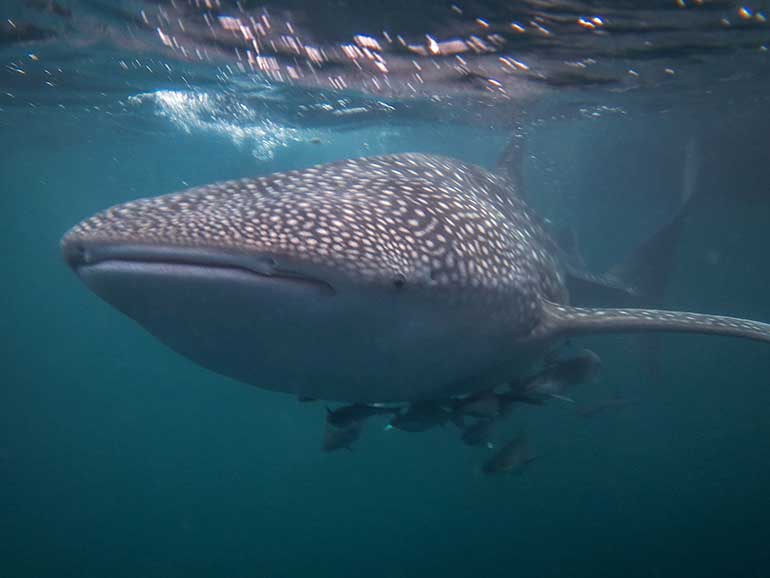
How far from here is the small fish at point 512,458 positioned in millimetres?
7289

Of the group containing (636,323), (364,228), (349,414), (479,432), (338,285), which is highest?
(364,228)

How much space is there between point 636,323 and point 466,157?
3444 cm

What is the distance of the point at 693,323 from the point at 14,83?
778 inches

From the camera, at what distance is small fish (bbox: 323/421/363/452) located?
5586 mm

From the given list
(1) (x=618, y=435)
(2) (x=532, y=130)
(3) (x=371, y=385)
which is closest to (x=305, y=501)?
(1) (x=618, y=435)

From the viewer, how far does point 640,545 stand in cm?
1723

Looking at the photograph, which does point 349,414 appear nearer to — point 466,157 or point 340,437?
point 340,437

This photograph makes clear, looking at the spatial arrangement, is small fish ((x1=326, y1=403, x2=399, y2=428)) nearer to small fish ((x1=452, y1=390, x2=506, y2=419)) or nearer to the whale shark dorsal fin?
small fish ((x1=452, y1=390, x2=506, y2=419))

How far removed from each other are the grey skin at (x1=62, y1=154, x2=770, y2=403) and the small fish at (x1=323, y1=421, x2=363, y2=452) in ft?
4.33

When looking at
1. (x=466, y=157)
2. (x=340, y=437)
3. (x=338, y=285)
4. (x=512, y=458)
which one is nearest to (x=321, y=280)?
(x=338, y=285)

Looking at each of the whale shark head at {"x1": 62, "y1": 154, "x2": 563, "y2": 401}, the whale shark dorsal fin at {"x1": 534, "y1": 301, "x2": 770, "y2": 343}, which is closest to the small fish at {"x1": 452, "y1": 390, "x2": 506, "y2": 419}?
the whale shark head at {"x1": 62, "y1": 154, "x2": 563, "y2": 401}

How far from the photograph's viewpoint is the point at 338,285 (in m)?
3.00

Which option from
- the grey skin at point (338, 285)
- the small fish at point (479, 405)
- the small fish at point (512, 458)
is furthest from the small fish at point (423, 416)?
the small fish at point (512, 458)

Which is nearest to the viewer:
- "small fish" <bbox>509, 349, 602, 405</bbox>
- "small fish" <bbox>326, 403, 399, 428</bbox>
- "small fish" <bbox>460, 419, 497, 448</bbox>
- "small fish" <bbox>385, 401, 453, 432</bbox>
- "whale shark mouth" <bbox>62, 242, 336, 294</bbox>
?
"whale shark mouth" <bbox>62, 242, 336, 294</bbox>
